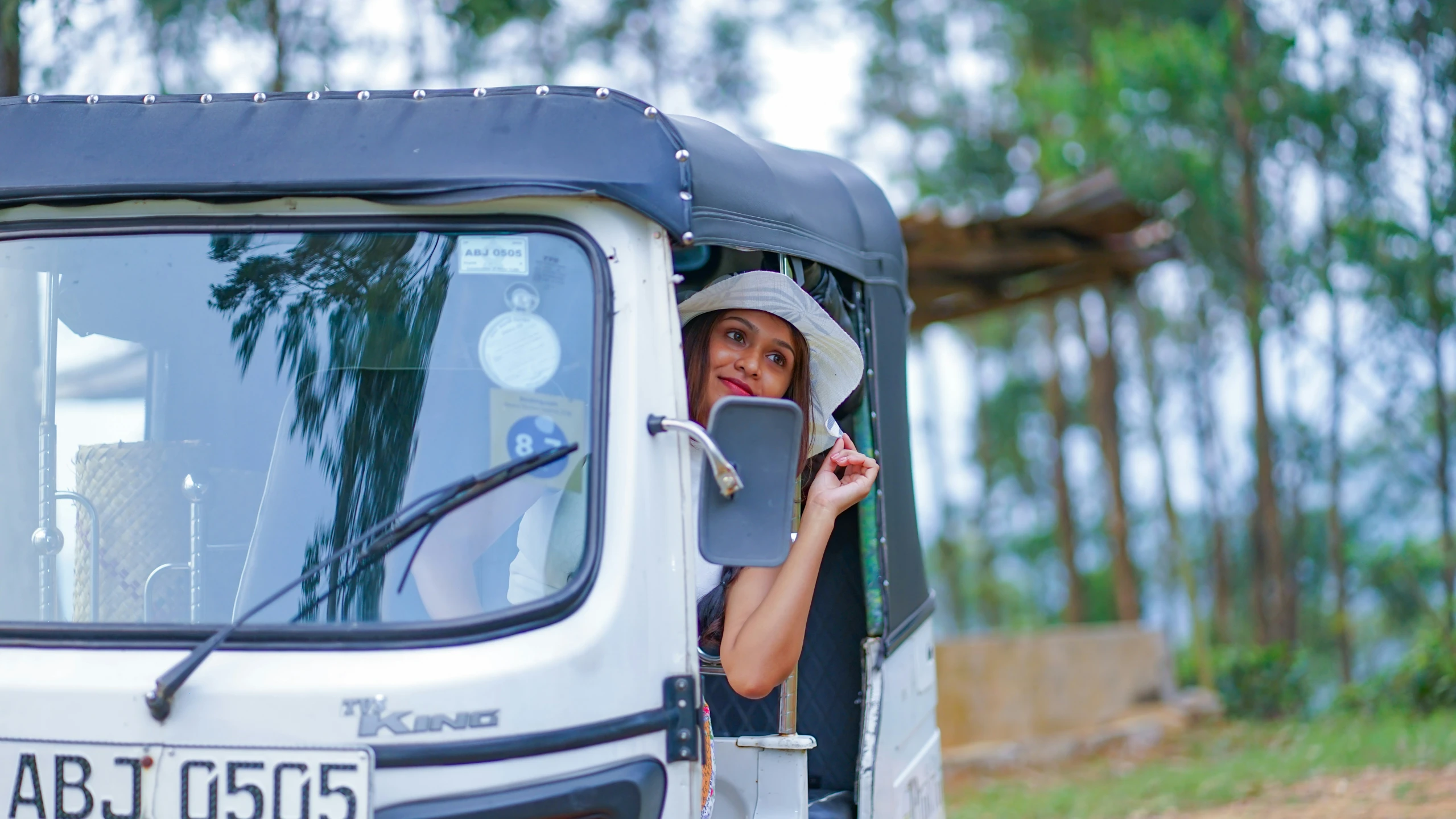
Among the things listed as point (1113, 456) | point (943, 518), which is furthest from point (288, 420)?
point (943, 518)

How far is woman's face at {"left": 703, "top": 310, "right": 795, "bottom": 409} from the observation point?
9.46ft

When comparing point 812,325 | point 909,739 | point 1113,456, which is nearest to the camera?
point 812,325

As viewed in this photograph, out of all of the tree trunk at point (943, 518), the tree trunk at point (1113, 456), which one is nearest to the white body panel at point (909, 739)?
the tree trunk at point (1113, 456)

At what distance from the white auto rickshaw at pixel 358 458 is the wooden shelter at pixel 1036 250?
5262mm

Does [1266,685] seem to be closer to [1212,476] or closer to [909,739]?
[909,739]

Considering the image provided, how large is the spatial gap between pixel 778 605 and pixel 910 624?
Answer: 982 mm

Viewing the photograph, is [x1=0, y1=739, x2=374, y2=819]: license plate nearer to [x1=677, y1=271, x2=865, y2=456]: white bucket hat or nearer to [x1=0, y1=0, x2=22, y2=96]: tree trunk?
[x1=677, y1=271, x2=865, y2=456]: white bucket hat

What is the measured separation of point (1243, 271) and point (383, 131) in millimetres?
10154

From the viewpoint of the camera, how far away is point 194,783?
1.91 meters

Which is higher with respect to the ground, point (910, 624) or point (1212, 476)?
point (1212, 476)

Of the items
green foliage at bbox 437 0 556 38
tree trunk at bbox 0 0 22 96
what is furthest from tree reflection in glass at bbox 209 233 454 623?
green foliage at bbox 437 0 556 38

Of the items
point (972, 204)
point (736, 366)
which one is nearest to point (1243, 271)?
point (972, 204)

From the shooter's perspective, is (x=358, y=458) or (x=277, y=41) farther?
(x=277, y=41)

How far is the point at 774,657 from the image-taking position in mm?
2408
